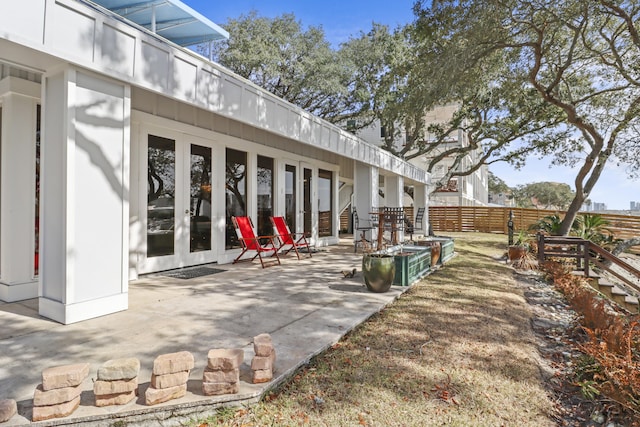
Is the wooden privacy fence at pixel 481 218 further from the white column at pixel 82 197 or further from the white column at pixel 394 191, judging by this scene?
the white column at pixel 82 197

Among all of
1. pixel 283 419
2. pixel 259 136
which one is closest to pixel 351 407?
pixel 283 419

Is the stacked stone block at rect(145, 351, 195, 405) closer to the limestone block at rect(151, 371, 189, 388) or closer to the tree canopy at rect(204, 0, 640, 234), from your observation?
the limestone block at rect(151, 371, 189, 388)

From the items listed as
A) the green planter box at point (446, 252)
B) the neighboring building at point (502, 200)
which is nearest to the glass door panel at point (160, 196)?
the green planter box at point (446, 252)

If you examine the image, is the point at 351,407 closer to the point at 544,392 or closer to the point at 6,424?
the point at 544,392

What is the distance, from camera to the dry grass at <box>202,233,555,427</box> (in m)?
1.89

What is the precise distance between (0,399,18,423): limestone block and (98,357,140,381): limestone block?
0.35m

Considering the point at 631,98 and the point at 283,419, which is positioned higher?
the point at 631,98

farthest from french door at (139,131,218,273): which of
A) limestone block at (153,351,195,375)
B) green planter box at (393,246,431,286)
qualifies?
limestone block at (153,351,195,375)

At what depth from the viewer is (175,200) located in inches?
208

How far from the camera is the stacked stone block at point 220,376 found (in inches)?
74.5

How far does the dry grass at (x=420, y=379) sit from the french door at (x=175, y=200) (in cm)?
334

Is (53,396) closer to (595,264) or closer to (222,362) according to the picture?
(222,362)

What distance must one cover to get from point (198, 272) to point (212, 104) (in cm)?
242

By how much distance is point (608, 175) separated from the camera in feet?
35.0
